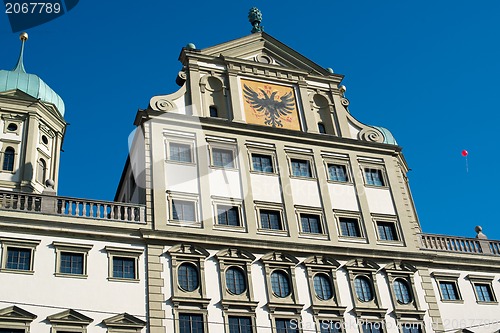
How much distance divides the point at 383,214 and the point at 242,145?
8.41m

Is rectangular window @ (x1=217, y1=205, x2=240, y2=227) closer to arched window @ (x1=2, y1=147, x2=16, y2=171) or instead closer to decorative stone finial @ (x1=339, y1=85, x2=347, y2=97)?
decorative stone finial @ (x1=339, y1=85, x2=347, y2=97)

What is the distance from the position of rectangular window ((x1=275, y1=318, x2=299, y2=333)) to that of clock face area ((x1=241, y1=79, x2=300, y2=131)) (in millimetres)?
11580

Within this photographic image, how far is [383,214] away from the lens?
38.1 metres

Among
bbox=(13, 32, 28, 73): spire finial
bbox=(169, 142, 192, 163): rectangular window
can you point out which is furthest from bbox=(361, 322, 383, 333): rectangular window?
bbox=(13, 32, 28, 73): spire finial

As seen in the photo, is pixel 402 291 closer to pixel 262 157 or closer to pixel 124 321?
pixel 262 157

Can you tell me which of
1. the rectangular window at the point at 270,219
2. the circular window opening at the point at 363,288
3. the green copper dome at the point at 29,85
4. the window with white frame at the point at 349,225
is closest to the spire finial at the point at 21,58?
the green copper dome at the point at 29,85

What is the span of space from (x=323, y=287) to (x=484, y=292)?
31.6 feet

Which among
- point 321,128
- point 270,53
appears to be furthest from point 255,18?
point 321,128

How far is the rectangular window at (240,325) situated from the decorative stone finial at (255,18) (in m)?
20.3

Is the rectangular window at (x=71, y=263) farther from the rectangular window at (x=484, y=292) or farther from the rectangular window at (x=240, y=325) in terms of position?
the rectangular window at (x=484, y=292)

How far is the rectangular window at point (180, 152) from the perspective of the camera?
36031 millimetres

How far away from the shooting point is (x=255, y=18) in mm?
45781

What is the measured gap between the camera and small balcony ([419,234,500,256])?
38250 mm

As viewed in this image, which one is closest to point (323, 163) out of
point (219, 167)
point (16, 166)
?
point (219, 167)
